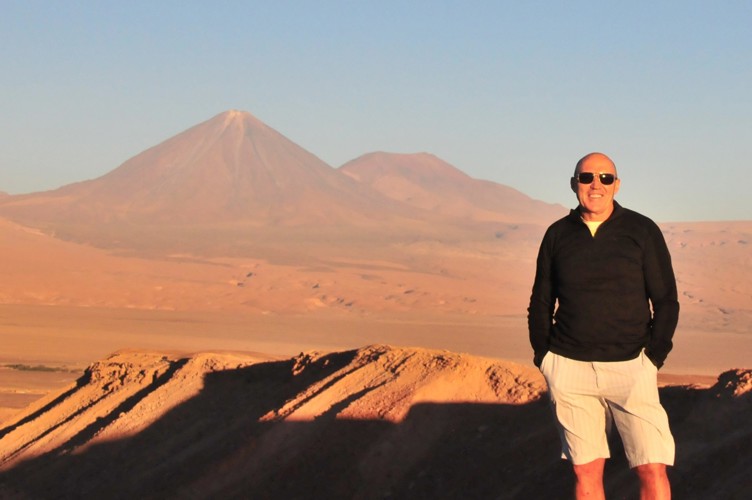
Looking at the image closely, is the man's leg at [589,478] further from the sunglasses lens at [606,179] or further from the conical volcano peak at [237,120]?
the conical volcano peak at [237,120]

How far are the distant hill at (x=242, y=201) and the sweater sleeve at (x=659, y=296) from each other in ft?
269

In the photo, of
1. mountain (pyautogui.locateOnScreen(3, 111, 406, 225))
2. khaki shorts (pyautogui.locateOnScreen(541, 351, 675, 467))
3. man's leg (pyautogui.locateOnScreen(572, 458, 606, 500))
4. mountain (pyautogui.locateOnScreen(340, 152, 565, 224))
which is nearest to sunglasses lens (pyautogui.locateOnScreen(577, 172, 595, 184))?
khaki shorts (pyautogui.locateOnScreen(541, 351, 675, 467))

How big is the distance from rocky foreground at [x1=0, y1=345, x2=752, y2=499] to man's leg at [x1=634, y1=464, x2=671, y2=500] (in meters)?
2.17

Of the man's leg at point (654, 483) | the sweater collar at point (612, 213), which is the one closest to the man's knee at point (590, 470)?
the man's leg at point (654, 483)

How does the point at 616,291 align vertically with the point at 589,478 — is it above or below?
above

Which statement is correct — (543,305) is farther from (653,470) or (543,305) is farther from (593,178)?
(653,470)

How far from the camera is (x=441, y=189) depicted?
168 m

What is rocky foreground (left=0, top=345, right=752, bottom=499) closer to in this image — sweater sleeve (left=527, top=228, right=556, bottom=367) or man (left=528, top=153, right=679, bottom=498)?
man (left=528, top=153, right=679, bottom=498)

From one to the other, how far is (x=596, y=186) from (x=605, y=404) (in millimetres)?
969

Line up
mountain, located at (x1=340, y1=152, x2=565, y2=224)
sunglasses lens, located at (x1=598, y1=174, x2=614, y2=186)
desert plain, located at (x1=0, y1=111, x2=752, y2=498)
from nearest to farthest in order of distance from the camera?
sunglasses lens, located at (x1=598, y1=174, x2=614, y2=186) < desert plain, located at (x1=0, y1=111, x2=752, y2=498) < mountain, located at (x1=340, y1=152, x2=565, y2=224)

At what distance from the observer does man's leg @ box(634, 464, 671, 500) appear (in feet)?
16.7

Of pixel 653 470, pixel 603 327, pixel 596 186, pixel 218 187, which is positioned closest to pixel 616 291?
pixel 603 327

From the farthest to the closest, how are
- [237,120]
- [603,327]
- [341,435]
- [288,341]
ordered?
[237,120], [288,341], [341,435], [603,327]

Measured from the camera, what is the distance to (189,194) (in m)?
120
